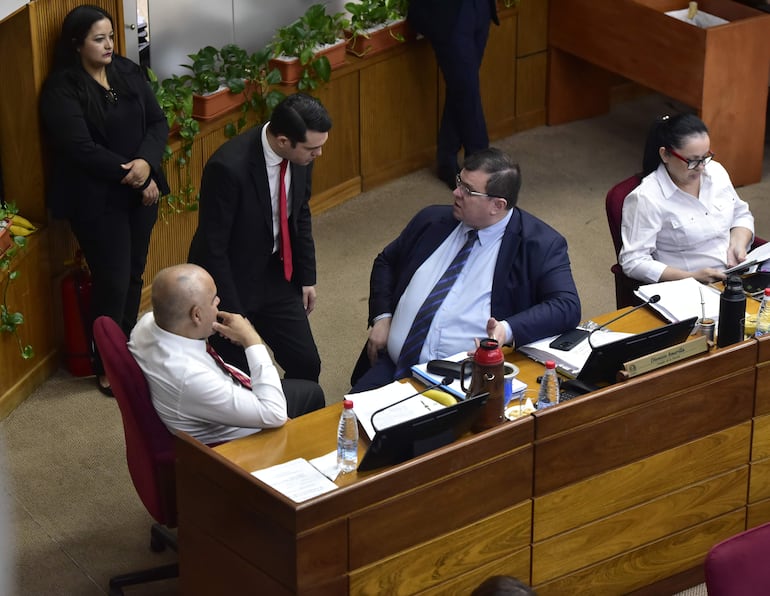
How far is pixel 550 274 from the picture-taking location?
4805 mm

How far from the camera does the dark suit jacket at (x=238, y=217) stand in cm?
484

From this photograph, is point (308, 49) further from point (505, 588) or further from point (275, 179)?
point (505, 588)

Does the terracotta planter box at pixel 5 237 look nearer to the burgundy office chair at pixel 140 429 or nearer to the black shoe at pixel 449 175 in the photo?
the burgundy office chair at pixel 140 429

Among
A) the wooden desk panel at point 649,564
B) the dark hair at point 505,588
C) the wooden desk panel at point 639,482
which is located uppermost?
the dark hair at point 505,588

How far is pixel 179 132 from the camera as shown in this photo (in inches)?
254

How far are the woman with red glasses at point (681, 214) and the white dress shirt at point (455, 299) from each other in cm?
72

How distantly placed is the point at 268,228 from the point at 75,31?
1206 mm

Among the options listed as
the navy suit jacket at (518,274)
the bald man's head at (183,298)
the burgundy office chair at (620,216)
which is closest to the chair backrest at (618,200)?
the burgundy office chair at (620,216)

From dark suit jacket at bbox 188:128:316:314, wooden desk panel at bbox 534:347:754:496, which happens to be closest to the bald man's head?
dark suit jacket at bbox 188:128:316:314

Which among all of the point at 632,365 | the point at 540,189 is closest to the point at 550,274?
the point at 632,365

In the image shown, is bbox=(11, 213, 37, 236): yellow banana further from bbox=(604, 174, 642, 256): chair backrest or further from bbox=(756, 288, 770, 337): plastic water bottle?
bbox=(756, 288, 770, 337): plastic water bottle

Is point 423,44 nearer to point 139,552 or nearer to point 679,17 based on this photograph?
point 679,17

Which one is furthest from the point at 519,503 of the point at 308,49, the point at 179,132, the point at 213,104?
the point at 308,49

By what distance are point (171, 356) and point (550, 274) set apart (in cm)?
144
